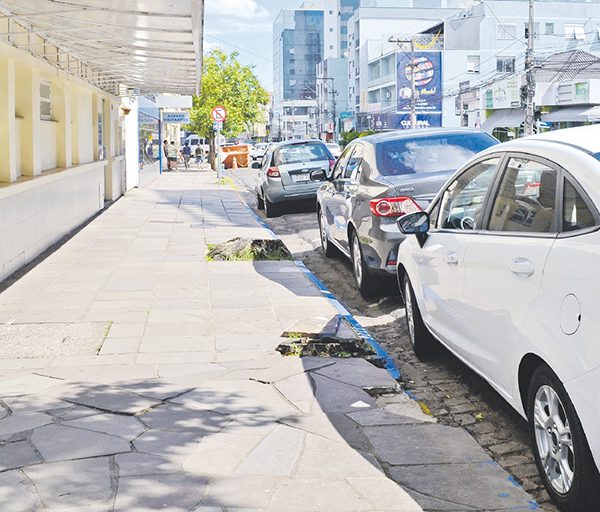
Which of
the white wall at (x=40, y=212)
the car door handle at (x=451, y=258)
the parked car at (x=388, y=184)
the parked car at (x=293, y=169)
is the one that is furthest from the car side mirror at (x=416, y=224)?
the parked car at (x=293, y=169)

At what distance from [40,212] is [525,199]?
31.9ft

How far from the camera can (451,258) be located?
582 cm

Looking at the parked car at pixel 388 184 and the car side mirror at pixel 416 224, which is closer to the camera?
the car side mirror at pixel 416 224

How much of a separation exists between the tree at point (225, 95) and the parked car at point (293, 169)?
34.1m

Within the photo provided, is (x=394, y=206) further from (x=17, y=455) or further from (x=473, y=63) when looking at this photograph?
(x=473, y=63)

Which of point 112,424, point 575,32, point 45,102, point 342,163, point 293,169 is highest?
point 575,32

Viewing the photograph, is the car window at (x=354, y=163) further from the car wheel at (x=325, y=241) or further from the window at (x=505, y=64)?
the window at (x=505, y=64)

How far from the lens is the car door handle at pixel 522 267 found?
14.5 feet

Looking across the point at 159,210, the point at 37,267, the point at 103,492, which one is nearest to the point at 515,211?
the point at 103,492

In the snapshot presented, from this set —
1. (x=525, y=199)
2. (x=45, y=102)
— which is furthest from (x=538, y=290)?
(x=45, y=102)

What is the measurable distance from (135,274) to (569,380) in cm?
805

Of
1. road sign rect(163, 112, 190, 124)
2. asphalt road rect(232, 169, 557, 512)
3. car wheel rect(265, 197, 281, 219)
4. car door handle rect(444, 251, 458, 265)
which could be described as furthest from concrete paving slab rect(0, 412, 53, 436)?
road sign rect(163, 112, 190, 124)

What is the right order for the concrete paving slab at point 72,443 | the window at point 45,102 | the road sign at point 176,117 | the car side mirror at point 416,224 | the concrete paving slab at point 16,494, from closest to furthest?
1. the concrete paving slab at point 16,494
2. the concrete paving slab at point 72,443
3. the car side mirror at point 416,224
4. the window at point 45,102
5. the road sign at point 176,117

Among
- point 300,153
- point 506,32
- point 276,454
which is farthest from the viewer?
point 506,32
